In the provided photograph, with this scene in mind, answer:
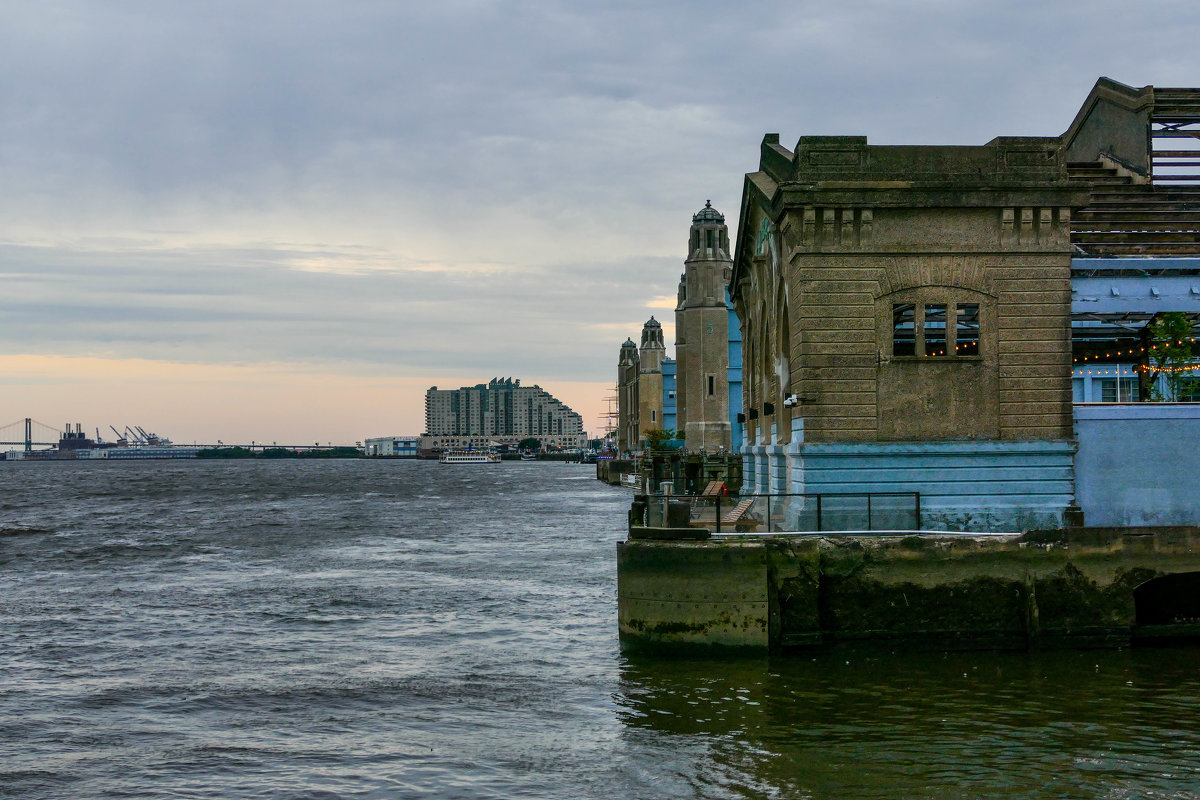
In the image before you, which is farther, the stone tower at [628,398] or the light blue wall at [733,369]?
the stone tower at [628,398]

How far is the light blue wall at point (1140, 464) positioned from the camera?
2481cm

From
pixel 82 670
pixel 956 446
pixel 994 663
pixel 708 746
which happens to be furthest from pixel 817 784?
pixel 82 670

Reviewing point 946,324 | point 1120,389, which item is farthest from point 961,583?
point 1120,389

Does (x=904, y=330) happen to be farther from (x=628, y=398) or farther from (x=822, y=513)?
(x=628, y=398)

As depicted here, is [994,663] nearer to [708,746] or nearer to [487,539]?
[708,746]

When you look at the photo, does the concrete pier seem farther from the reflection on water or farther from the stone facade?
the stone facade

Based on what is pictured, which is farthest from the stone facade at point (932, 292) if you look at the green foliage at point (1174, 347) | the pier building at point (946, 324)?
the green foliage at point (1174, 347)

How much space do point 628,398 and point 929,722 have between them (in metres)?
152

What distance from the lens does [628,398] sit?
169 m

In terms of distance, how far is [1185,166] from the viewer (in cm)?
4175

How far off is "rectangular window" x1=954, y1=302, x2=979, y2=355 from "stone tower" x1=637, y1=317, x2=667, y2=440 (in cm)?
11577

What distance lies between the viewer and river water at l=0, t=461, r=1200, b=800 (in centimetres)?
1514

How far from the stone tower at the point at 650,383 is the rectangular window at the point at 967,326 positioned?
115769 millimetres

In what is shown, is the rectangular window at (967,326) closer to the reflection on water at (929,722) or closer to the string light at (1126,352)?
the string light at (1126,352)
